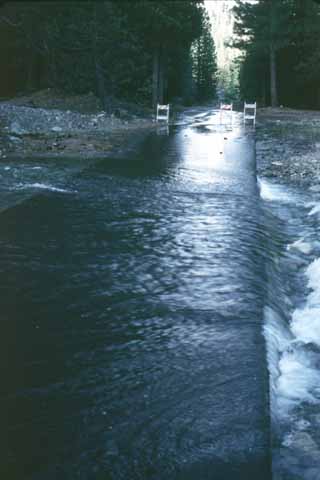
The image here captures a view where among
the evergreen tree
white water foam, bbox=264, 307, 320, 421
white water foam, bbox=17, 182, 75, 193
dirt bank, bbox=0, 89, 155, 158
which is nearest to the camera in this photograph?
white water foam, bbox=264, 307, 320, 421

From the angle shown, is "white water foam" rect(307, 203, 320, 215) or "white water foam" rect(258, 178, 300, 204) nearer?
"white water foam" rect(307, 203, 320, 215)

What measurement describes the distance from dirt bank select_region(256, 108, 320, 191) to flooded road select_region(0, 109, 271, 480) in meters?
5.56

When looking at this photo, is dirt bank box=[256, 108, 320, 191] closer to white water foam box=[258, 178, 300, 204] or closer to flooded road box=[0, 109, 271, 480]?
white water foam box=[258, 178, 300, 204]

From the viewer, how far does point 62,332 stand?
6316mm

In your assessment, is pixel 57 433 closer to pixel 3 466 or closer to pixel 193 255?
pixel 3 466

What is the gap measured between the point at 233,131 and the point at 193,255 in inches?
946

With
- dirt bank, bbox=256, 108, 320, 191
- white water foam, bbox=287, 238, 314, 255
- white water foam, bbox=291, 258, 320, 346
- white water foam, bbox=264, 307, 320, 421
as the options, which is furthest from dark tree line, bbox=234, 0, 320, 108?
white water foam, bbox=264, 307, 320, 421

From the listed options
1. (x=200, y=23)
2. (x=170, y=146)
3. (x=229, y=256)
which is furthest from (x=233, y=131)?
(x=229, y=256)

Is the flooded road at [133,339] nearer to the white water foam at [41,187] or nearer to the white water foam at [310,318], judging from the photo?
the white water foam at [310,318]

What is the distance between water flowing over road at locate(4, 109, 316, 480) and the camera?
14.2 feet

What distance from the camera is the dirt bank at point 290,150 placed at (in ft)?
59.7

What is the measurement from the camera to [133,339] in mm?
6215

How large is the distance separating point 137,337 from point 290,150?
18.6m

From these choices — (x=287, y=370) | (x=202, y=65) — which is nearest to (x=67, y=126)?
(x=287, y=370)
